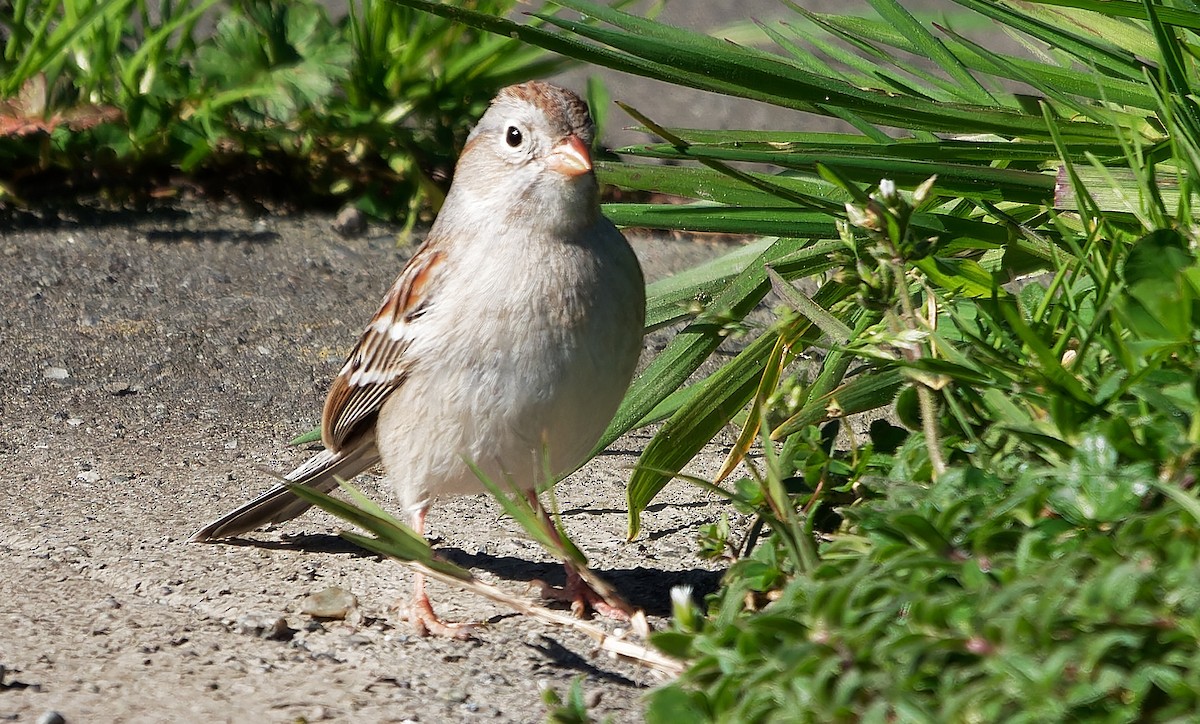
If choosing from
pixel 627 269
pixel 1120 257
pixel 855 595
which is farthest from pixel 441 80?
pixel 855 595

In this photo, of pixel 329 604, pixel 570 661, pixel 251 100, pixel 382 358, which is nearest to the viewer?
pixel 570 661

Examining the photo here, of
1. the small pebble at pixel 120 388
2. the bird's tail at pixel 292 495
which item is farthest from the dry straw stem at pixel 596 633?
the small pebble at pixel 120 388

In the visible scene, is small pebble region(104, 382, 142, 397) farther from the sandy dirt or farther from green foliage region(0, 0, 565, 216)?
green foliage region(0, 0, 565, 216)

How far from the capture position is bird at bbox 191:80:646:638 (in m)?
3.09

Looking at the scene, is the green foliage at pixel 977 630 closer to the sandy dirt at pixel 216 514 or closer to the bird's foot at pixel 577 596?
the sandy dirt at pixel 216 514

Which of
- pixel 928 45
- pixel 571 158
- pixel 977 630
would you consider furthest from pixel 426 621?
pixel 928 45

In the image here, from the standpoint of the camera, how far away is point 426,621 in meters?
2.96

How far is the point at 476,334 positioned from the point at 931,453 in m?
1.14

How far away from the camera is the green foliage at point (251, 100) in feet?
18.0

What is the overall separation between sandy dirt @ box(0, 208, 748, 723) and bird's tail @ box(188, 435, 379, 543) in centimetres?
6

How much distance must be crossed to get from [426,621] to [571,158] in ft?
3.53

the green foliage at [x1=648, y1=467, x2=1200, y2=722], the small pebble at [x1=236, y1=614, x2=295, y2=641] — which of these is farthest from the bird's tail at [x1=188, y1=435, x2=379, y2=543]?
the green foliage at [x1=648, y1=467, x2=1200, y2=722]

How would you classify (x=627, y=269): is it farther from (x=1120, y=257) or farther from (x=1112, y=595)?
(x=1112, y=595)

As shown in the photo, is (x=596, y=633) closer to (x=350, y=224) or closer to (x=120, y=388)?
(x=120, y=388)
